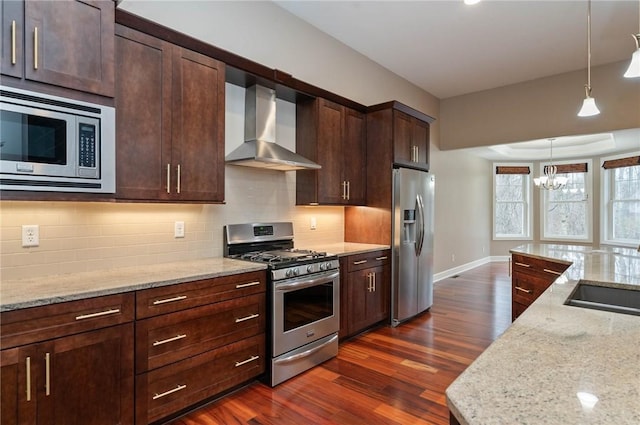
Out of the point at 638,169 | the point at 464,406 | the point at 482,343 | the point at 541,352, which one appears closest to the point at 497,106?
the point at 638,169

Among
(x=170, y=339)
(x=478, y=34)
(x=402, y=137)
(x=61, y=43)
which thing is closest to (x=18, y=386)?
(x=170, y=339)

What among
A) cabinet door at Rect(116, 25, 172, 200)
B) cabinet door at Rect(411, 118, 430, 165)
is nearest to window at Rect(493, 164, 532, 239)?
cabinet door at Rect(411, 118, 430, 165)

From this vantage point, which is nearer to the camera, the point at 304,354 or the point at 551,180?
the point at 304,354

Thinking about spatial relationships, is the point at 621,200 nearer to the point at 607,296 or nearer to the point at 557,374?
the point at 607,296

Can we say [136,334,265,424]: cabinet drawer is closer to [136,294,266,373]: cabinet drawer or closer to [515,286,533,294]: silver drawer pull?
[136,294,266,373]: cabinet drawer

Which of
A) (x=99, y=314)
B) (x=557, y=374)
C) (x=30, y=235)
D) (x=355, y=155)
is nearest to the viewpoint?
(x=557, y=374)

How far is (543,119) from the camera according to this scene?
5.22 metres

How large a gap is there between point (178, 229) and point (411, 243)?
2.58 meters

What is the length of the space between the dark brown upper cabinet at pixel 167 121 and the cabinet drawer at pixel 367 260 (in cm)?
144

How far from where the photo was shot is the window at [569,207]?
7715 millimetres

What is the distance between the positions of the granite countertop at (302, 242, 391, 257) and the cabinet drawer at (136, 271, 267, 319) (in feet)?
3.35

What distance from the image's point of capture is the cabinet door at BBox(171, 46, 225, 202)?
7.89 feet

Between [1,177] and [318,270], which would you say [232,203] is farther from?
[1,177]

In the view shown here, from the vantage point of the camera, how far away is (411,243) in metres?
4.09
